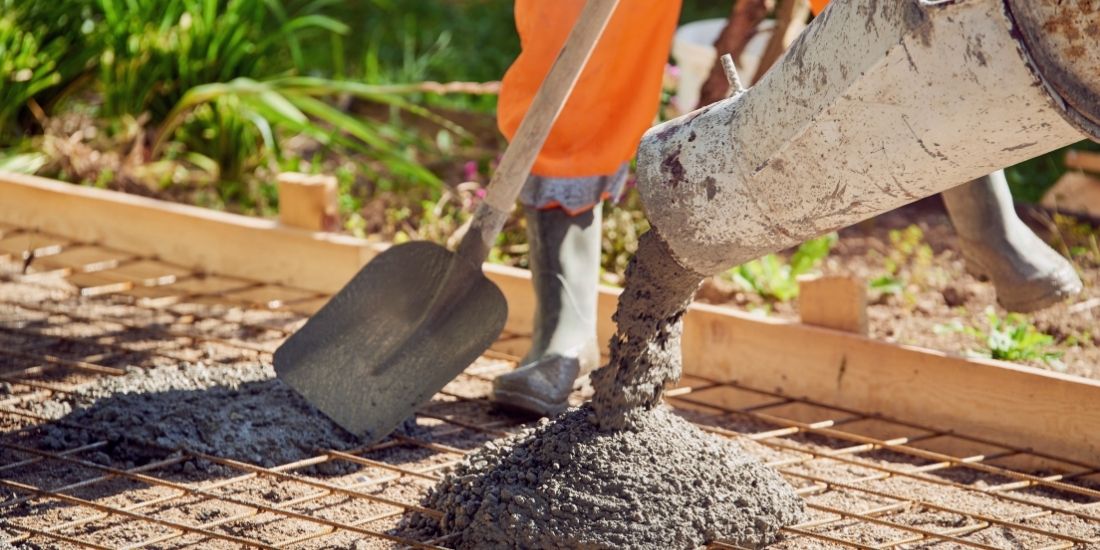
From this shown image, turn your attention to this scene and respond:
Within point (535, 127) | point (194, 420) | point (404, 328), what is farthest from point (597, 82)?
point (194, 420)

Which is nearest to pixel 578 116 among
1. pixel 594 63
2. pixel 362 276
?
pixel 594 63

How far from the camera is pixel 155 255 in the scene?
3.11m

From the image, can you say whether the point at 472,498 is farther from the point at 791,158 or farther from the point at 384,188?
the point at 384,188

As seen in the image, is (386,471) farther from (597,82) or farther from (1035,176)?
(1035,176)

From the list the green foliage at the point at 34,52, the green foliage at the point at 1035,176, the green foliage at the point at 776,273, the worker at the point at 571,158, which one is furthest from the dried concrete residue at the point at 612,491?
the green foliage at the point at 34,52

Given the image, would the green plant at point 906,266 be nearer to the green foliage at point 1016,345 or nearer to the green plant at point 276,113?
the green foliage at point 1016,345

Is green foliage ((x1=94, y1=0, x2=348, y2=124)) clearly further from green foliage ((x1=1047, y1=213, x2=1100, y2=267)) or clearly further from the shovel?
green foliage ((x1=1047, y1=213, x2=1100, y2=267))

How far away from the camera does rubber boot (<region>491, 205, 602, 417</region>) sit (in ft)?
7.49

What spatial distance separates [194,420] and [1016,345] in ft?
5.01

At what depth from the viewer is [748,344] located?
8.19ft

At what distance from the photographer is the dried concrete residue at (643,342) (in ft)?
5.69

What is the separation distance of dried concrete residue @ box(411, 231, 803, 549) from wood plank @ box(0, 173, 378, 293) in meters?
1.12

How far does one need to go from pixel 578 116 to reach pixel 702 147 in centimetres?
75

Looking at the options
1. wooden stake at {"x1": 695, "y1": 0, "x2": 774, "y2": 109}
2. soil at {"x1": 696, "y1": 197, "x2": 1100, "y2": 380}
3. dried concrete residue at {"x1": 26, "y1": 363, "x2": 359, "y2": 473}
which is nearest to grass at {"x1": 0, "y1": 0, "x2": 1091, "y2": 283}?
soil at {"x1": 696, "y1": 197, "x2": 1100, "y2": 380}
